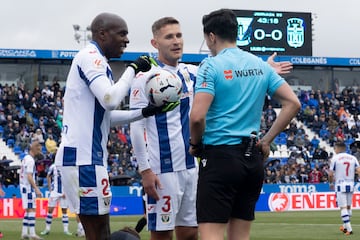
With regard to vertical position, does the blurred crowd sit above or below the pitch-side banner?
above

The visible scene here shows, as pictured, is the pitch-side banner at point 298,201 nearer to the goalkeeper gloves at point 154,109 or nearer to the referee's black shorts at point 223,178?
the goalkeeper gloves at point 154,109

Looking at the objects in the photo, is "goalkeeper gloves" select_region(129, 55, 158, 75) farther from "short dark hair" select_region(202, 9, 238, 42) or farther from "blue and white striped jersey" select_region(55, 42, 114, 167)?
"short dark hair" select_region(202, 9, 238, 42)

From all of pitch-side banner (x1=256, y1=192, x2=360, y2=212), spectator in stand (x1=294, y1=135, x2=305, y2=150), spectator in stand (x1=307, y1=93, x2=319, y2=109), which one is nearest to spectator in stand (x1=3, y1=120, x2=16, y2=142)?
pitch-side banner (x1=256, y1=192, x2=360, y2=212)

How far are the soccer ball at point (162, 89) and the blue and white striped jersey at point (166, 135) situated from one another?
0.79 metres

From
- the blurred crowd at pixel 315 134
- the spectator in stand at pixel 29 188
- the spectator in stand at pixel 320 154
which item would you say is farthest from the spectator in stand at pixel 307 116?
the spectator in stand at pixel 29 188

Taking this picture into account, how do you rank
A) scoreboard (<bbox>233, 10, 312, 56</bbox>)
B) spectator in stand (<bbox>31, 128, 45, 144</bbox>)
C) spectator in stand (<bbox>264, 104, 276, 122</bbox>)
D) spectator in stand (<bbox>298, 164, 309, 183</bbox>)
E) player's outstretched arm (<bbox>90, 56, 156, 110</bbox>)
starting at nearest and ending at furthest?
player's outstretched arm (<bbox>90, 56, 156, 110</bbox>) → spectator in stand (<bbox>31, 128, 45, 144</bbox>) → scoreboard (<bbox>233, 10, 312, 56</bbox>) → spectator in stand (<bbox>298, 164, 309, 183</bbox>) → spectator in stand (<bbox>264, 104, 276, 122</bbox>)

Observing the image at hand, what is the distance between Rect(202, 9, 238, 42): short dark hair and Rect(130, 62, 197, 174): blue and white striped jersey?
1414mm

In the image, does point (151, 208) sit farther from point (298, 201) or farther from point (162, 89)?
Result: point (298, 201)

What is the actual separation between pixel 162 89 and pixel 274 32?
104ft

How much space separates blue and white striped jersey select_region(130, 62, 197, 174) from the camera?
7738 millimetres

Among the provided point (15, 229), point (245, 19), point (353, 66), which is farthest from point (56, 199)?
point (353, 66)

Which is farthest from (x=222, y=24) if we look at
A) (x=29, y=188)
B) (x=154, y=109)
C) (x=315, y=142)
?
(x=315, y=142)

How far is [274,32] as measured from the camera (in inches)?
1487

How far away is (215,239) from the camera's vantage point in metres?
6.29
